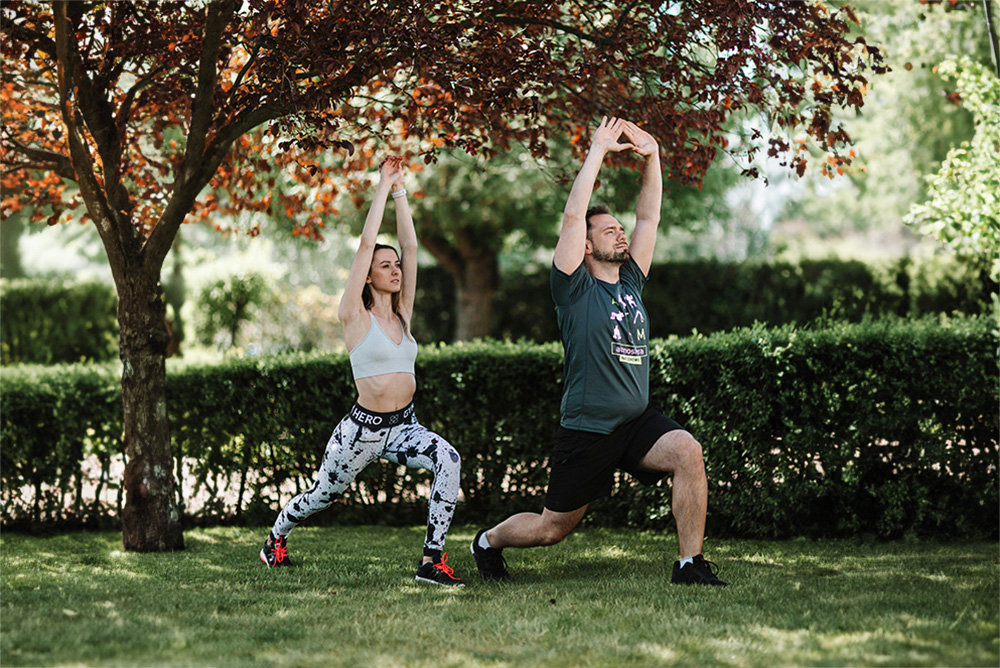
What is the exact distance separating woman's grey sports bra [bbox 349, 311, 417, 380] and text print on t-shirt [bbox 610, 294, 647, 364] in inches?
50.8

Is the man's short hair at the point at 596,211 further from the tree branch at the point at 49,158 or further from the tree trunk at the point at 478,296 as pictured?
the tree trunk at the point at 478,296

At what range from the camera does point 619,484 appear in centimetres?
735

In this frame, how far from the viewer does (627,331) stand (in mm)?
5254

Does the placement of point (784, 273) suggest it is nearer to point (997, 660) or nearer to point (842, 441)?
point (842, 441)

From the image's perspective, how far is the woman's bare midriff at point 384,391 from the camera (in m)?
5.54

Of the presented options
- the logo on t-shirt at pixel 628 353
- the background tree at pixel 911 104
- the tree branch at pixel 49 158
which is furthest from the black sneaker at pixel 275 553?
the background tree at pixel 911 104

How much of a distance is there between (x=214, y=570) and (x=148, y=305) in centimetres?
205

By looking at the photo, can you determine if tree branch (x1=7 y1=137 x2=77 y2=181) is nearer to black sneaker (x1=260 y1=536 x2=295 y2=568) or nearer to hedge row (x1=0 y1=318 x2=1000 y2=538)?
hedge row (x1=0 y1=318 x2=1000 y2=538)

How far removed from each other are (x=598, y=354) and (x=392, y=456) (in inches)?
56.5

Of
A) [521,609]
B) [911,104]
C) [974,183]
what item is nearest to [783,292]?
[911,104]

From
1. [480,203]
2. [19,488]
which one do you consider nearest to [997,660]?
[19,488]

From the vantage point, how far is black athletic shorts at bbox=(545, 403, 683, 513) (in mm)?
5219

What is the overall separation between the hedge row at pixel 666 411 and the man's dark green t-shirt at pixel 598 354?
67.3 inches

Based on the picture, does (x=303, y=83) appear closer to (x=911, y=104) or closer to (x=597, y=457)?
(x=597, y=457)
